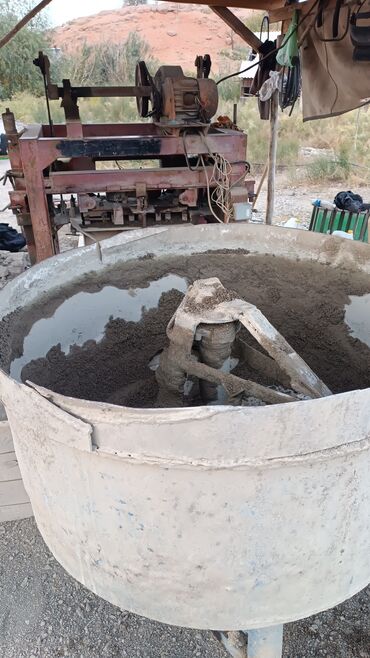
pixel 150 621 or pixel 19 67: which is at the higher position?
pixel 19 67

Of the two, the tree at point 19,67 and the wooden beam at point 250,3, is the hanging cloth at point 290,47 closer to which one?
the wooden beam at point 250,3

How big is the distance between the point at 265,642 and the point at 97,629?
2.91 ft

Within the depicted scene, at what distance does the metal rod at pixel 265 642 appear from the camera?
1.39 meters

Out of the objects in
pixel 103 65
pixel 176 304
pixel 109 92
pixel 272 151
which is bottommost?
pixel 176 304

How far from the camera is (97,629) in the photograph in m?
2.02

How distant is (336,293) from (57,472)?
4.28ft

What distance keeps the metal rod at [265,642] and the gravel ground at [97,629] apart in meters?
0.55

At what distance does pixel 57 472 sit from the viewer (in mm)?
1186

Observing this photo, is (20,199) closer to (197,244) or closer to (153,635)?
(197,244)

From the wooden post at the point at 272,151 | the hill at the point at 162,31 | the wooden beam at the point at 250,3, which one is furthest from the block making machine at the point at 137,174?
the hill at the point at 162,31

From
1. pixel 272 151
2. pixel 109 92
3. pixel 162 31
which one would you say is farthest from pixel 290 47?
pixel 162 31

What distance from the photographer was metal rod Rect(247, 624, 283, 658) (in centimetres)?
139

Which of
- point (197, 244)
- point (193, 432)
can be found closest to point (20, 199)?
point (197, 244)

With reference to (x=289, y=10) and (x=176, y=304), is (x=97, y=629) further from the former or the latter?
(x=289, y=10)
